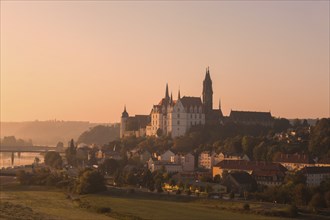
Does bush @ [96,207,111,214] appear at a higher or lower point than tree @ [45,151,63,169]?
lower

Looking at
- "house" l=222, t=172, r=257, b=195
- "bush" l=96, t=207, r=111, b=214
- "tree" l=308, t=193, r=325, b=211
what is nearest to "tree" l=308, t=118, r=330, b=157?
"house" l=222, t=172, r=257, b=195

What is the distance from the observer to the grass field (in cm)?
4994

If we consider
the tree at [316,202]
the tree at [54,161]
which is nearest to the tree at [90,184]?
the tree at [316,202]

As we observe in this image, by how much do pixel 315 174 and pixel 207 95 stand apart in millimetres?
49243

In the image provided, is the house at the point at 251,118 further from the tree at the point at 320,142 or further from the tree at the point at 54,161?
the tree at the point at 54,161

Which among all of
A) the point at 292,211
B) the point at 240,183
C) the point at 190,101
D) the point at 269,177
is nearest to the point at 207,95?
the point at 190,101

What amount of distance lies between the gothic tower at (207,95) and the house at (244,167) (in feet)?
112

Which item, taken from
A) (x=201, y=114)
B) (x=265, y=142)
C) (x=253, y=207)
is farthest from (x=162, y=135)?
(x=253, y=207)

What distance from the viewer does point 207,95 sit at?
4449 inches

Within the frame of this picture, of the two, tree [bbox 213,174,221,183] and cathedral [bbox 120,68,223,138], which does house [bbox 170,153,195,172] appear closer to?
cathedral [bbox 120,68,223,138]

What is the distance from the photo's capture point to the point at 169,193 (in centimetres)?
6519

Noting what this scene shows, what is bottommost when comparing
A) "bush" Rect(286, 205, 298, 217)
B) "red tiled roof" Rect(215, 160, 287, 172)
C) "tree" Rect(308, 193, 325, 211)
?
"bush" Rect(286, 205, 298, 217)

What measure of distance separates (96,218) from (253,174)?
25.1m

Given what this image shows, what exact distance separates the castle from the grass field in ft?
132
